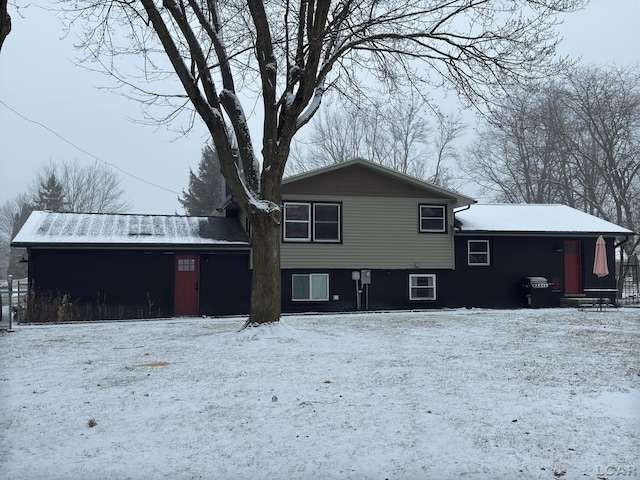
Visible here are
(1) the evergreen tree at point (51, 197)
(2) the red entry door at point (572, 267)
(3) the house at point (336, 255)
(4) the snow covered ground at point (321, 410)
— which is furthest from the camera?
(1) the evergreen tree at point (51, 197)

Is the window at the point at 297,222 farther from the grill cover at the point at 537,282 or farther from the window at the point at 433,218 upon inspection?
the grill cover at the point at 537,282

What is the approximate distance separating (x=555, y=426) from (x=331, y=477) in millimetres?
2449

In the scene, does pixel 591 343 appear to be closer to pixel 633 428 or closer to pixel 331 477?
pixel 633 428

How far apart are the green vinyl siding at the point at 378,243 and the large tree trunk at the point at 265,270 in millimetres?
8003

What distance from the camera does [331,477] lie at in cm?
452

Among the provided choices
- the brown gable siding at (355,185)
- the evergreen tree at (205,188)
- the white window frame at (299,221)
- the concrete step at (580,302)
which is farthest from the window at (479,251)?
the evergreen tree at (205,188)

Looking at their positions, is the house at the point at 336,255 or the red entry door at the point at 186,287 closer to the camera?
the house at the point at 336,255

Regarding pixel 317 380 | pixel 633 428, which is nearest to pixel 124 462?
pixel 317 380

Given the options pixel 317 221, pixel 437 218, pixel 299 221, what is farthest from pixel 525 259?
pixel 299 221

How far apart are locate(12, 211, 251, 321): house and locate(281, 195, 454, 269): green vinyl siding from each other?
7.44 feet

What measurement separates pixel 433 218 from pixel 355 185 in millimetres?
3323

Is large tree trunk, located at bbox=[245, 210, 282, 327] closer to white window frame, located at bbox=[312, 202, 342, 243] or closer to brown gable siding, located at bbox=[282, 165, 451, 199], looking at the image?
brown gable siding, located at bbox=[282, 165, 451, 199]

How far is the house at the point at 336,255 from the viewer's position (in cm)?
1834

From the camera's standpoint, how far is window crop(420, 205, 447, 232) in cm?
2112
